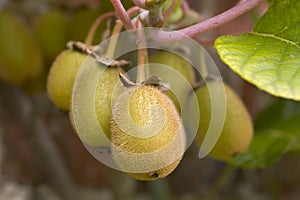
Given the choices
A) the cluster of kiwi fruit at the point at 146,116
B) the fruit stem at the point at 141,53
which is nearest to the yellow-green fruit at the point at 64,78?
the cluster of kiwi fruit at the point at 146,116

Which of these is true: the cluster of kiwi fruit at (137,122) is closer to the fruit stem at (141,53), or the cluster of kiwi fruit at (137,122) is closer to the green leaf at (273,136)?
the fruit stem at (141,53)

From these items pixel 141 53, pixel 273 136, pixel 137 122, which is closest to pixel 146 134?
pixel 137 122

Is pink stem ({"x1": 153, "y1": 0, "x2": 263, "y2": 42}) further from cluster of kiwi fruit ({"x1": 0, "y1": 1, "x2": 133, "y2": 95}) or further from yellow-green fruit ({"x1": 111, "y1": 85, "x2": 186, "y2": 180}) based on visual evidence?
cluster of kiwi fruit ({"x1": 0, "y1": 1, "x2": 133, "y2": 95})

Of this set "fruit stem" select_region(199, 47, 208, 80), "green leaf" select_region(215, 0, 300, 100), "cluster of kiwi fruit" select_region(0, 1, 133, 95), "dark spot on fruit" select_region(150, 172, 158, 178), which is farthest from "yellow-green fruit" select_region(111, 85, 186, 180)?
"cluster of kiwi fruit" select_region(0, 1, 133, 95)

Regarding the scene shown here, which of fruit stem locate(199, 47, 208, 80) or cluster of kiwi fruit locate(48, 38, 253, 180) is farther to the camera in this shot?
fruit stem locate(199, 47, 208, 80)

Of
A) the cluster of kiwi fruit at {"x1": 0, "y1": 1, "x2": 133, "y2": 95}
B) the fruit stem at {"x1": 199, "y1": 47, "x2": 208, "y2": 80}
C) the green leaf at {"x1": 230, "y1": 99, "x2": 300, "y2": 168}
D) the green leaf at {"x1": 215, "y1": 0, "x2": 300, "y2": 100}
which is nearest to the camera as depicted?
the green leaf at {"x1": 215, "y1": 0, "x2": 300, "y2": 100}

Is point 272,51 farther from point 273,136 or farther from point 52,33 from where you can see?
point 52,33

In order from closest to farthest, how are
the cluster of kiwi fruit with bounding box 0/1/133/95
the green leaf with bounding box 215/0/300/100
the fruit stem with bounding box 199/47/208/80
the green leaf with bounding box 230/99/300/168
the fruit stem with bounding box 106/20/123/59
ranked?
the green leaf with bounding box 215/0/300/100 < the fruit stem with bounding box 106/20/123/59 < the fruit stem with bounding box 199/47/208/80 < the green leaf with bounding box 230/99/300/168 < the cluster of kiwi fruit with bounding box 0/1/133/95

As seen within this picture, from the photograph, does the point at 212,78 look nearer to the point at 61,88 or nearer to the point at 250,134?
the point at 250,134
